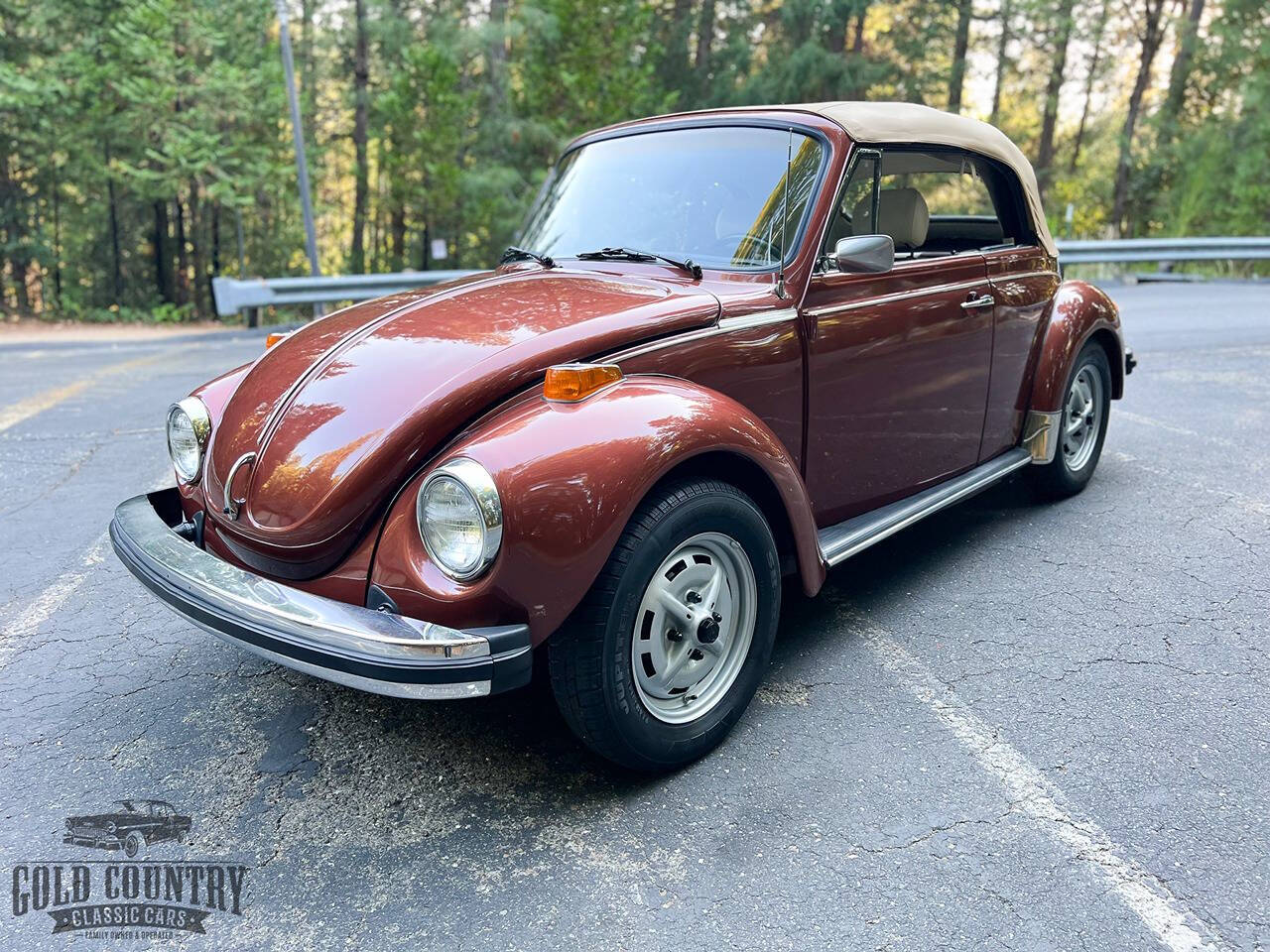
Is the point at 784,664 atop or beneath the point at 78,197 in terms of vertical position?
beneath

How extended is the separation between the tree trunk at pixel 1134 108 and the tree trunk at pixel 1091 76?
42.5 inches

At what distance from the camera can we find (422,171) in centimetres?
2411

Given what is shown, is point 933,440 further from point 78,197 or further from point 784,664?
point 78,197

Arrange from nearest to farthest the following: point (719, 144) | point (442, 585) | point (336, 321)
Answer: point (442, 585) < point (336, 321) < point (719, 144)

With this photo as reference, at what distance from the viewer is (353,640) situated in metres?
2.16

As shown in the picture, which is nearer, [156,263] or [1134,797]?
[1134,797]

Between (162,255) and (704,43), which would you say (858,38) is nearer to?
(704,43)

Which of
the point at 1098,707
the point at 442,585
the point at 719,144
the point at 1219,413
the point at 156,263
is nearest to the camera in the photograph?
the point at 442,585

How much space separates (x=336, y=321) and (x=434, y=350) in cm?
72

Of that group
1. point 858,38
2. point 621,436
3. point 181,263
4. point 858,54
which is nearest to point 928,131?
point 621,436

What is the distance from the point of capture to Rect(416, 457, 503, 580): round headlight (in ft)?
7.18

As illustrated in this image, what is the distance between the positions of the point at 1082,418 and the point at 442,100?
21148mm

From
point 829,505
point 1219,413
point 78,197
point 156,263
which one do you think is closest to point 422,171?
point 156,263

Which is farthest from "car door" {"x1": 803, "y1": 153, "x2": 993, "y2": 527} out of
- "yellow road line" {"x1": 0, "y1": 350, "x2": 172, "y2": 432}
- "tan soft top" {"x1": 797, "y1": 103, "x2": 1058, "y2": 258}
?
"yellow road line" {"x1": 0, "y1": 350, "x2": 172, "y2": 432}
